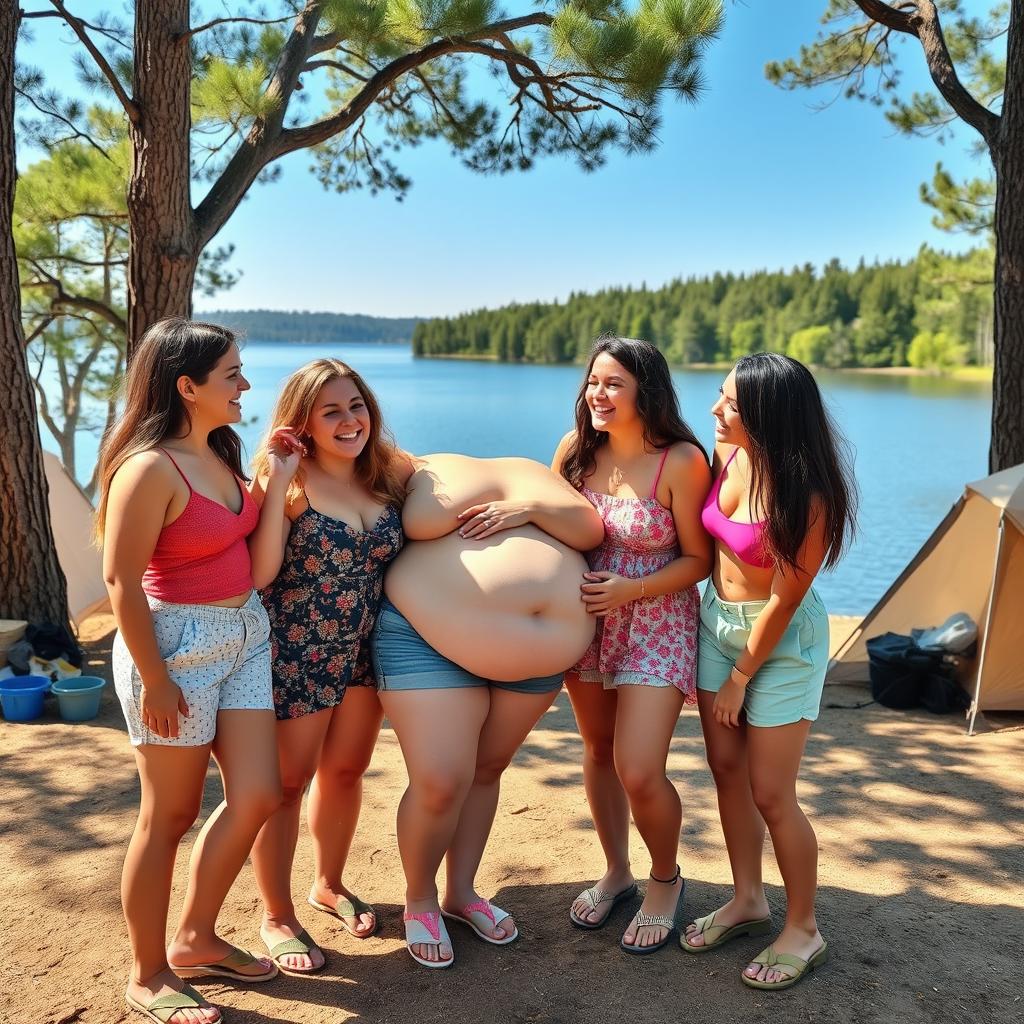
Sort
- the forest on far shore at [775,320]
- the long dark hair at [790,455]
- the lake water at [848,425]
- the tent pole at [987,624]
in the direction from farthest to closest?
the forest on far shore at [775,320]
the lake water at [848,425]
the tent pole at [987,624]
the long dark hair at [790,455]

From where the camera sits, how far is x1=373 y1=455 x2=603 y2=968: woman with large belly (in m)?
2.61

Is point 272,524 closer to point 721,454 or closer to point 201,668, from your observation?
point 201,668

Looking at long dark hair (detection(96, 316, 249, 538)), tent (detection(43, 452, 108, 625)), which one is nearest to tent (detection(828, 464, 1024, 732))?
long dark hair (detection(96, 316, 249, 538))

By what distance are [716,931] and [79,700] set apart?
3453 millimetres

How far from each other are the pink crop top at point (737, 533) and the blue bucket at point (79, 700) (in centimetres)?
351

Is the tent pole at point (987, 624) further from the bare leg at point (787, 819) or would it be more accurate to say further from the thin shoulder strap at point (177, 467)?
the thin shoulder strap at point (177, 467)

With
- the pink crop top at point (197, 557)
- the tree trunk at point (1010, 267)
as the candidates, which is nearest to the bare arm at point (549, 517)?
the pink crop top at point (197, 557)

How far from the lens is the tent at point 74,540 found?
7.01 metres

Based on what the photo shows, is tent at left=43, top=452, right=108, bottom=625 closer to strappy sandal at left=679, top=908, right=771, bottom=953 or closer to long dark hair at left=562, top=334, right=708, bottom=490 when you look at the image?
long dark hair at left=562, top=334, right=708, bottom=490

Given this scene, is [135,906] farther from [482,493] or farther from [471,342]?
[471,342]

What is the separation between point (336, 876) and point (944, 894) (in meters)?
1.97

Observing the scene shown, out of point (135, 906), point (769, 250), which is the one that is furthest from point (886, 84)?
point (769, 250)

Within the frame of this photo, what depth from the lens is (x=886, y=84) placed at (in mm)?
8086

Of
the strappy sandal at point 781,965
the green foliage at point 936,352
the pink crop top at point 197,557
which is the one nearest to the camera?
the pink crop top at point 197,557
